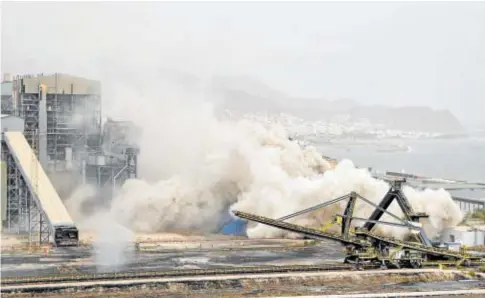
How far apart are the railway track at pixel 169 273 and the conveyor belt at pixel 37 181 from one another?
23.6 ft

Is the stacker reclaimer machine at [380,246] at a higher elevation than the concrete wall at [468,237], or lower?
higher

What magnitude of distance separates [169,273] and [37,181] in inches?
440

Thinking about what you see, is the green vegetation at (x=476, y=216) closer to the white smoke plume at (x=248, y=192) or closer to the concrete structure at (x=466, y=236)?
the white smoke plume at (x=248, y=192)

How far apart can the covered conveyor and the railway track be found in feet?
24.8

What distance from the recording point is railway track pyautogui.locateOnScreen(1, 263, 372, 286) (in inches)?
918

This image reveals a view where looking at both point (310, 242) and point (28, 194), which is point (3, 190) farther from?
point (310, 242)

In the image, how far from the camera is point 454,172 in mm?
86750

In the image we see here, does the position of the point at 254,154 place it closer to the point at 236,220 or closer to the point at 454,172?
the point at 236,220

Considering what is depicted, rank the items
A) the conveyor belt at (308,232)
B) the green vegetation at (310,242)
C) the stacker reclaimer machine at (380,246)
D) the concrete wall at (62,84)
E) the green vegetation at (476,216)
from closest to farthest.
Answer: the conveyor belt at (308,232) → the stacker reclaimer machine at (380,246) → the green vegetation at (310,242) → the concrete wall at (62,84) → the green vegetation at (476,216)

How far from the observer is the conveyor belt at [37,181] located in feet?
103

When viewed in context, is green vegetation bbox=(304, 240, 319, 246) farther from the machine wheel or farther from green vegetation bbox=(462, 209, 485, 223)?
green vegetation bbox=(462, 209, 485, 223)

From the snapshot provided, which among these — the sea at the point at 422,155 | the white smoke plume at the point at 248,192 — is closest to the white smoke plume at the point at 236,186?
the white smoke plume at the point at 248,192

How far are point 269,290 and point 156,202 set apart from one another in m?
14.5

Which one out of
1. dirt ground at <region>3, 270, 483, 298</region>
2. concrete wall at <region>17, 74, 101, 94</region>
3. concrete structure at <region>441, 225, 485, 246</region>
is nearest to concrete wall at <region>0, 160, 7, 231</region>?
concrete wall at <region>17, 74, 101, 94</region>
